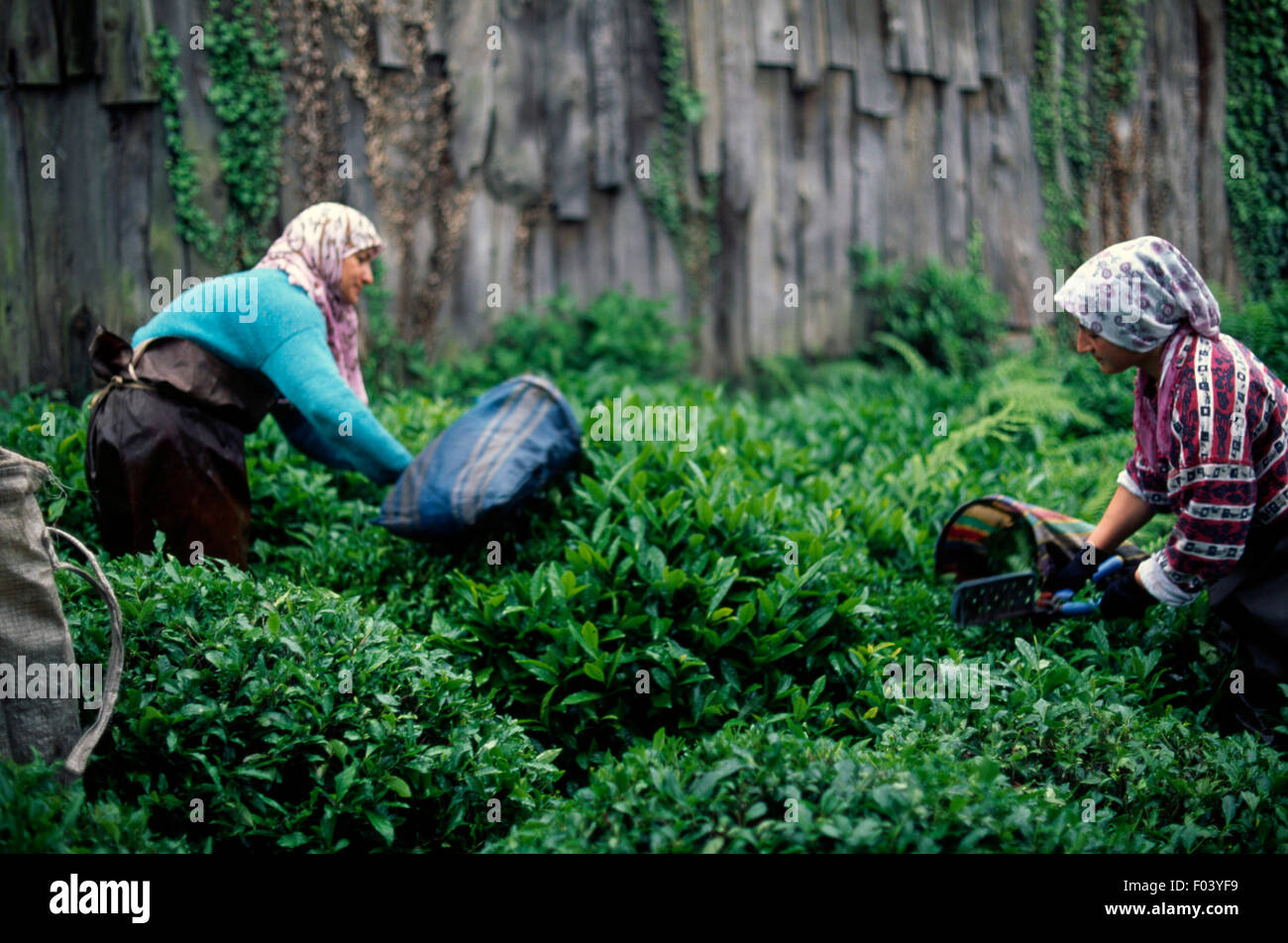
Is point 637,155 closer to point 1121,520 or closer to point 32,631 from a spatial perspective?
point 1121,520

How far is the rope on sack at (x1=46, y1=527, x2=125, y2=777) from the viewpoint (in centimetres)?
241

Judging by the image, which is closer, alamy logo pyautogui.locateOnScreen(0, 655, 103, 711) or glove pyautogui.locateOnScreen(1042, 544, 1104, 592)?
alamy logo pyautogui.locateOnScreen(0, 655, 103, 711)

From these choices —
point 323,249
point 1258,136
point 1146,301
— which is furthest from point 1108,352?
point 1258,136

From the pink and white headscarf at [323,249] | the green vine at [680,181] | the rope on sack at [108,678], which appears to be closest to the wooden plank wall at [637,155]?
the green vine at [680,181]

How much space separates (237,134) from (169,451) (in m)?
2.67

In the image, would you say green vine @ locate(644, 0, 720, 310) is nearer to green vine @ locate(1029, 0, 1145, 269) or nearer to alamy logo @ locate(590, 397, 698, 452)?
alamy logo @ locate(590, 397, 698, 452)

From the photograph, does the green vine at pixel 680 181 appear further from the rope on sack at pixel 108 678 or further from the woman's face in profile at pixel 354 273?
the rope on sack at pixel 108 678

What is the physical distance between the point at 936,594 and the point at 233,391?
273 cm

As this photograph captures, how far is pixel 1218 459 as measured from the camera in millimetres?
2943

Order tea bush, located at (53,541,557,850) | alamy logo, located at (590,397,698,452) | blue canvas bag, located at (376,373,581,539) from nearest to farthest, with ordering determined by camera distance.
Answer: tea bush, located at (53,541,557,850) → blue canvas bag, located at (376,373,581,539) → alamy logo, located at (590,397,698,452)

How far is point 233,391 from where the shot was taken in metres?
3.65

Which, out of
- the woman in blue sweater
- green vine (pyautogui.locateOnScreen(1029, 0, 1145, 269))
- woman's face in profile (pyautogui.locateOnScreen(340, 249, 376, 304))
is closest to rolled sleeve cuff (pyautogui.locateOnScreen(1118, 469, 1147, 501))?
the woman in blue sweater

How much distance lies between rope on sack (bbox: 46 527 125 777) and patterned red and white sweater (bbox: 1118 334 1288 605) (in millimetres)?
3002
